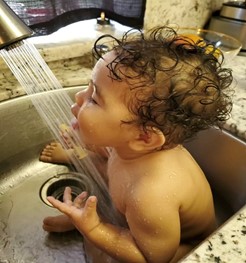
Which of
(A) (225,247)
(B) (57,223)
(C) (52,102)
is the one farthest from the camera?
(C) (52,102)

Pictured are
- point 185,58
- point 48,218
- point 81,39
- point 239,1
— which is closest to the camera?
point 185,58

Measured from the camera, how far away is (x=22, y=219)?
75 cm

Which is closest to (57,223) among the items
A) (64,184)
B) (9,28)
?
(64,184)

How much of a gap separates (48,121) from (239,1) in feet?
3.01

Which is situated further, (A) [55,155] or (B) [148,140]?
(A) [55,155]

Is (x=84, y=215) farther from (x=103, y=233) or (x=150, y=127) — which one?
(x=150, y=127)

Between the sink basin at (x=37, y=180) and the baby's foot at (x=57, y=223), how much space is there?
0.02 metres

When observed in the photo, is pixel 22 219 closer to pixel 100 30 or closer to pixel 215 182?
pixel 215 182

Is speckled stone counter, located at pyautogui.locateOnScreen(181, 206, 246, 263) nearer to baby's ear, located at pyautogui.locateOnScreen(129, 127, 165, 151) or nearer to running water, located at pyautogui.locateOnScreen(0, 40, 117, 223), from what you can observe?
baby's ear, located at pyautogui.locateOnScreen(129, 127, 165, 151)

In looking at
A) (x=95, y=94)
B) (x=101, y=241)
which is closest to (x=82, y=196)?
(x=101, y=241)

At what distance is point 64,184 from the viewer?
2.80 ft

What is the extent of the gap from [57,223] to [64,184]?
0.16m

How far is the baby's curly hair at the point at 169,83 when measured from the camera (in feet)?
1.55

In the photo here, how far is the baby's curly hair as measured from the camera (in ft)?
1.55
